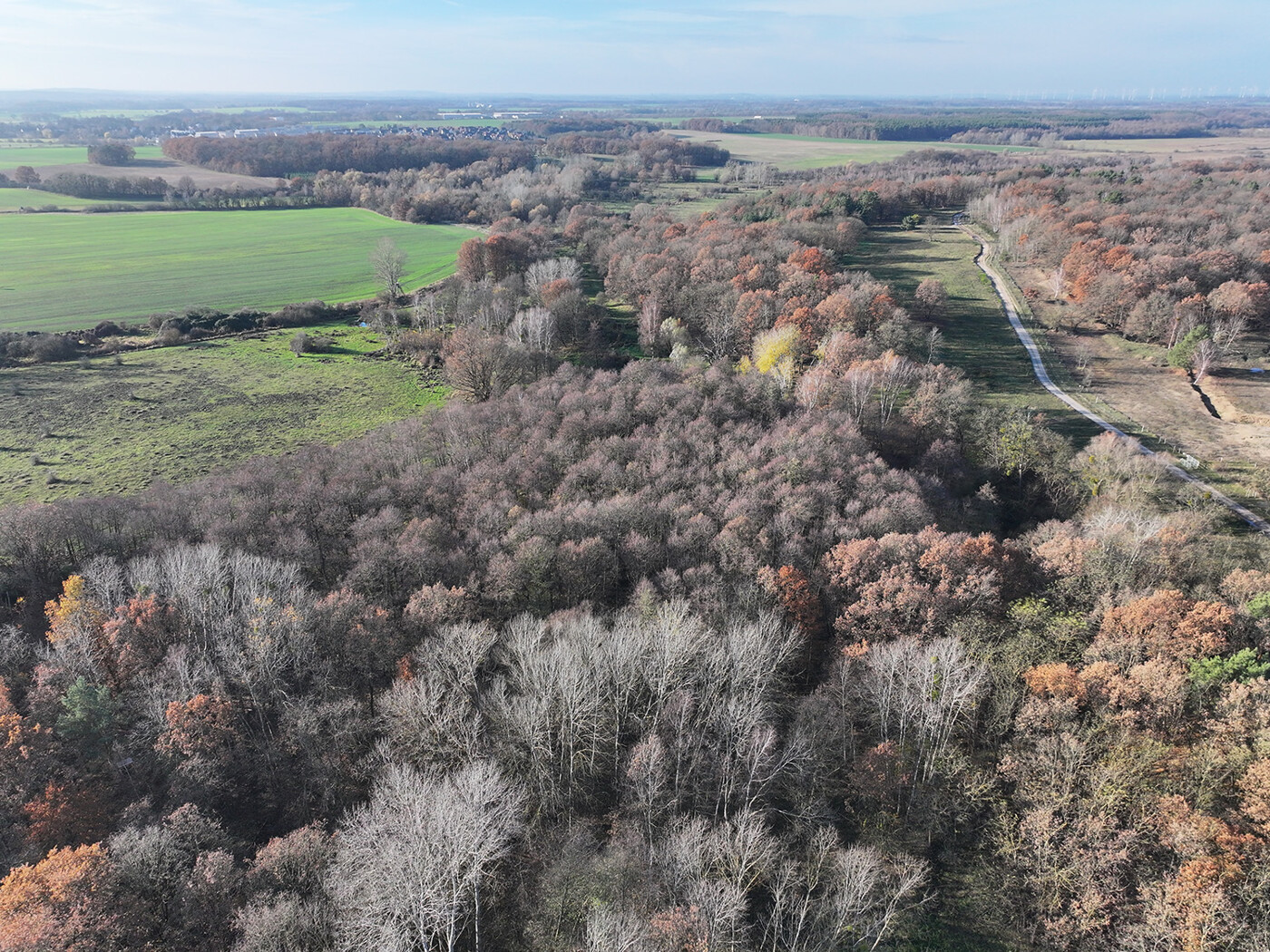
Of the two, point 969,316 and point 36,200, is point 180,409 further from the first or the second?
point 36,200

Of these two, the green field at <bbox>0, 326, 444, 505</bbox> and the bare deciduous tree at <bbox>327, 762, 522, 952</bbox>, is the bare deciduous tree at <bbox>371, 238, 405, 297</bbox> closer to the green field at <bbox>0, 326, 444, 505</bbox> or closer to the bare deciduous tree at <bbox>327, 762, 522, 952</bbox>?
the green field at <bbox>0, 326, 444, 505</bbox>

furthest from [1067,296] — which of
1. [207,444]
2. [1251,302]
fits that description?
[207,444]

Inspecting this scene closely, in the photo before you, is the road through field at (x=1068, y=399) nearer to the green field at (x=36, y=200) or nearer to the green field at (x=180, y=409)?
the green field at (x=180, y=409)

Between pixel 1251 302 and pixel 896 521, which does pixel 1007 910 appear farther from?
pixel 1251 302

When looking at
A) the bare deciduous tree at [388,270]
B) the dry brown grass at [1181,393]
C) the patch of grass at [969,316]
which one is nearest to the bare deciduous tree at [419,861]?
the patch of grass at [969,316]

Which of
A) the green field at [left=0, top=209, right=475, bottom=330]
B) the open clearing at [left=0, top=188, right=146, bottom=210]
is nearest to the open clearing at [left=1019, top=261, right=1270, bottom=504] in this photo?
the green field at [left=0, top=209, right=475, bottom=330]

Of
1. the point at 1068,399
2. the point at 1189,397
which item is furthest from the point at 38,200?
the point at 1189,397
